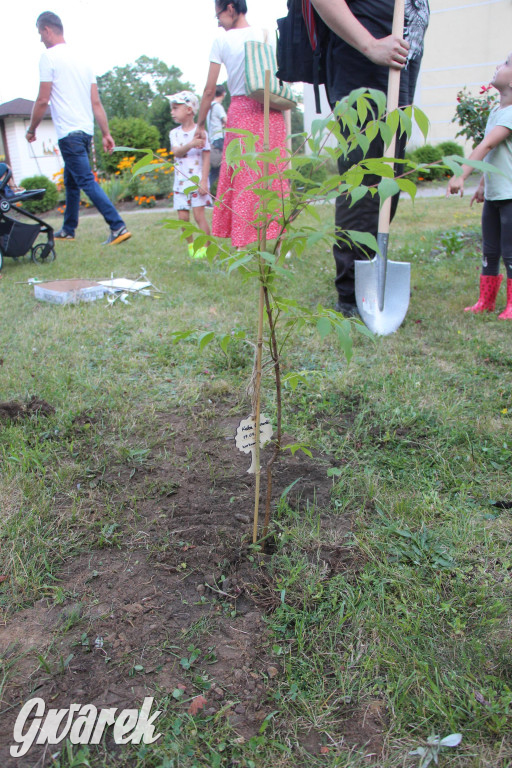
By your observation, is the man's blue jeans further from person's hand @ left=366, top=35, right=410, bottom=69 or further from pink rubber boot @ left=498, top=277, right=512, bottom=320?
pink rubber boot @ left=498, top=277, right=512, bottom=320

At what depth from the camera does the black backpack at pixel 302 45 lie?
10.3ft

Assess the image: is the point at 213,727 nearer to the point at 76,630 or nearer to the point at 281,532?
the point at 76,630

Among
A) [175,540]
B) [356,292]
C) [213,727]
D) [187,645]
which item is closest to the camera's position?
[213,727]

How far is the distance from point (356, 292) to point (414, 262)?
194 cm

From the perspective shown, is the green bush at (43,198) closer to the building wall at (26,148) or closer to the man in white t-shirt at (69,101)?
the man in white t-shirt at (69,101)

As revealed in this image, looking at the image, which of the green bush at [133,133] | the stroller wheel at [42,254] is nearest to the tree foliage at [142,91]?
the green bush at [133,133]

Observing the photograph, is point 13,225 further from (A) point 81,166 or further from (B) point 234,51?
(B) point 234,51

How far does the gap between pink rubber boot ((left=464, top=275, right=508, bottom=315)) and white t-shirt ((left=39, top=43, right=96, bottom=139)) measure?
14.7 ft

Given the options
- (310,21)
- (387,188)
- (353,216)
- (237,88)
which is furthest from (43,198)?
(387,188)

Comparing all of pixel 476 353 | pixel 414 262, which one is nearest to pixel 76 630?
pixel 476 353

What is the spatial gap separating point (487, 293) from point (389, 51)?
1621mm

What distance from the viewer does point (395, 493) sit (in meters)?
1.86

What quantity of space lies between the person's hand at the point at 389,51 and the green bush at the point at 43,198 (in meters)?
11.9

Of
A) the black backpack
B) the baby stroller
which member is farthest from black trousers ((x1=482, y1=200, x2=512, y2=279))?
the baby stroller
